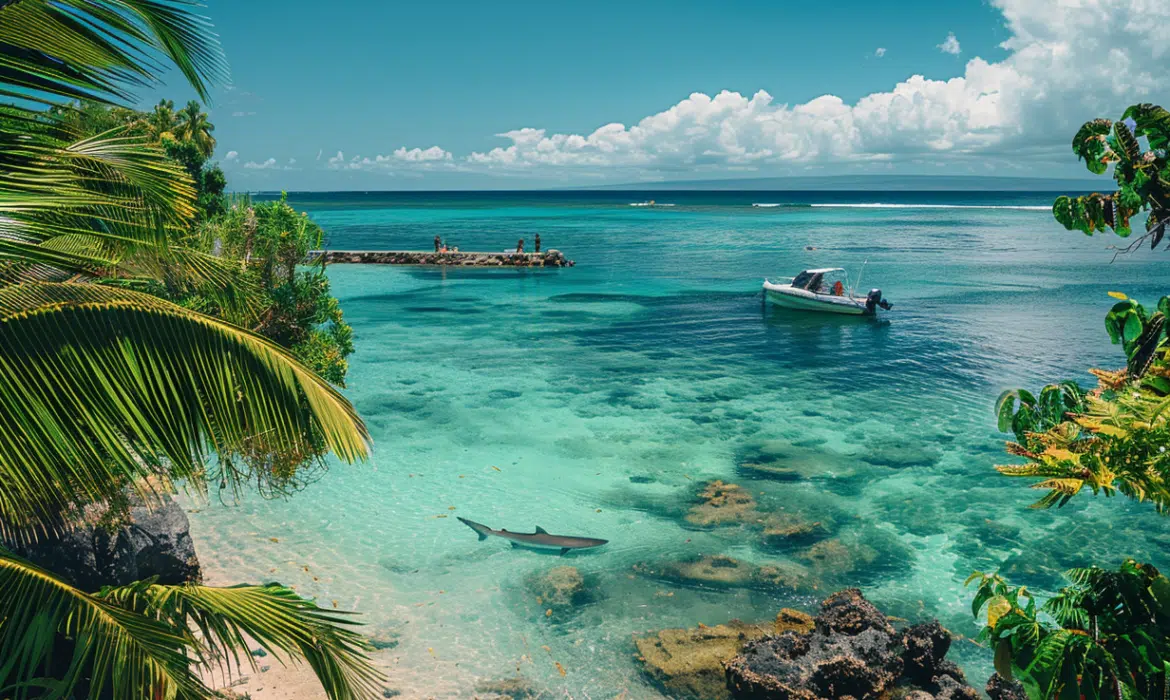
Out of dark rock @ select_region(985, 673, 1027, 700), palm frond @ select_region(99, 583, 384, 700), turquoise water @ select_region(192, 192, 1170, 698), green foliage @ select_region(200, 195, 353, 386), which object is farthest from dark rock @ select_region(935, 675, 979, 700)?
green foliage @ select_region(200, 195, 353, 386)

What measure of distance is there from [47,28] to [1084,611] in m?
7.64

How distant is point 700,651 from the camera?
10141 millimetres

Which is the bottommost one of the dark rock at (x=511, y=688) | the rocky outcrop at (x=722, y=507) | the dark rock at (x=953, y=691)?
the dark rock at (x=511, y=688)

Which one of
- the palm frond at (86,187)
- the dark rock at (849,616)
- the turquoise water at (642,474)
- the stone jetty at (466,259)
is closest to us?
the palm frond at (86,187)

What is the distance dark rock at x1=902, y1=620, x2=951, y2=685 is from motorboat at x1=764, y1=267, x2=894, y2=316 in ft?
92.9

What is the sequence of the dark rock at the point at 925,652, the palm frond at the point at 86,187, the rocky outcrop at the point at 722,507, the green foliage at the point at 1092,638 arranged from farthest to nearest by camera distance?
1. the rocky outcrop at the point at 722,507
2. the dark rock at the point at 925,652
3. the palm frond at the point at 86,187
4. the green foliage at the point at 1092,638

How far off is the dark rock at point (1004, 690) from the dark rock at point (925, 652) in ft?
2.12

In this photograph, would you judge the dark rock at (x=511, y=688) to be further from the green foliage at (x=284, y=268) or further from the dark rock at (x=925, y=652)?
the green foliage at (x=284, y=268)

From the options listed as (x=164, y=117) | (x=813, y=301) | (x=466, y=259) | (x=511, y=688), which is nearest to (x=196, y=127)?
(x=164, y=117)

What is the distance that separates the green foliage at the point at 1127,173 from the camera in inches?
197

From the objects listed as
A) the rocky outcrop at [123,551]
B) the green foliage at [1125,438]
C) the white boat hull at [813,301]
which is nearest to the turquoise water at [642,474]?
the white boat hull at [813,301]

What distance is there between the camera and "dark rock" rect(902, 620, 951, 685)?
9281 millimetres

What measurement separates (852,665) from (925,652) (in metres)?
1.17

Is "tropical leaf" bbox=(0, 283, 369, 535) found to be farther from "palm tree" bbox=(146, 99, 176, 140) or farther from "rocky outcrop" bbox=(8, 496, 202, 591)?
"palm tree" bbox=(146, 99, 176, 140)
